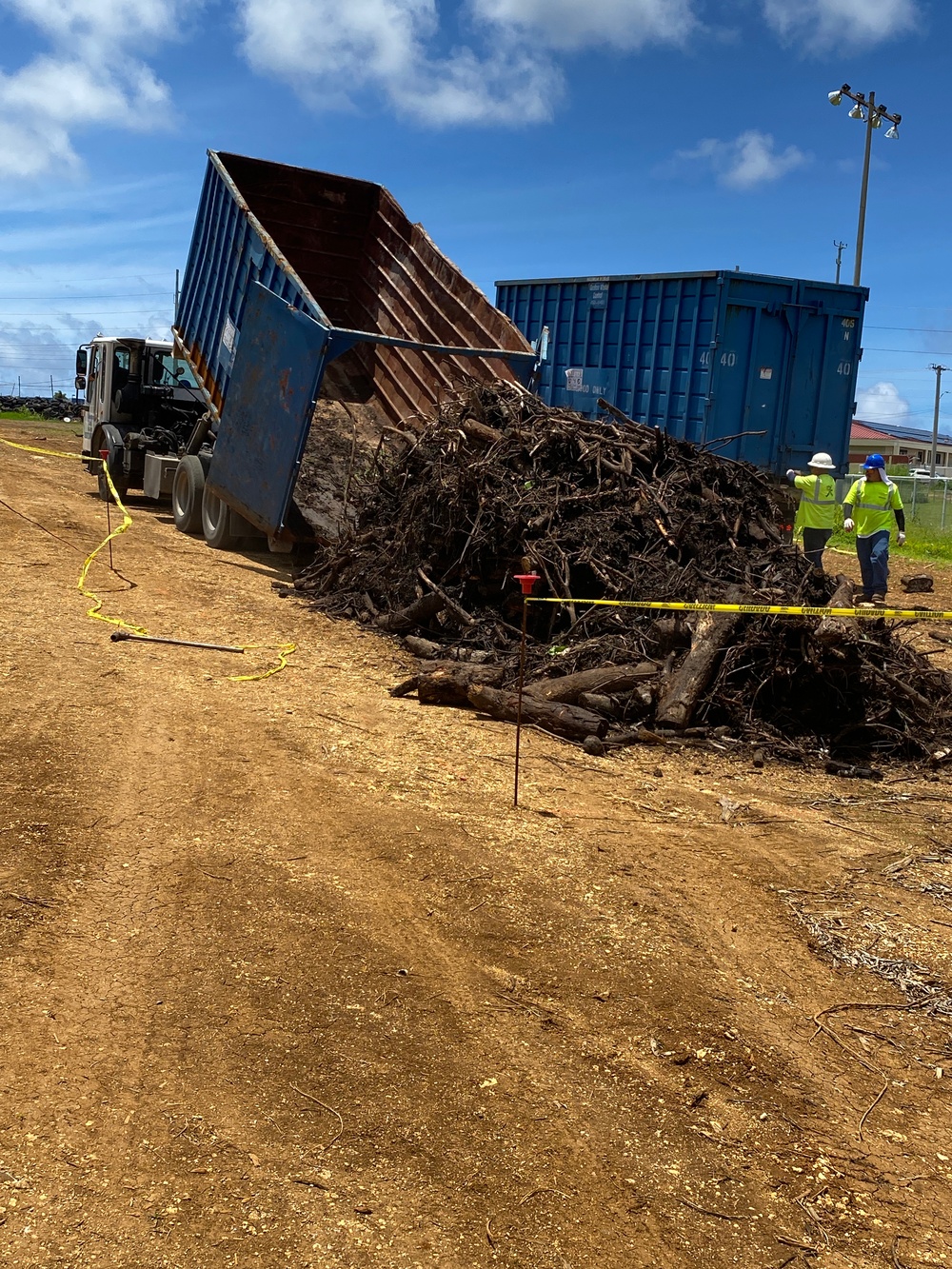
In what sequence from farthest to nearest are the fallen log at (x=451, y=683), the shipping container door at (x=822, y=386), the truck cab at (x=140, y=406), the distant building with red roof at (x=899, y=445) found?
the distant building with red roof at (x=899, y=445) < the truck cab at (x=140, y=406) < the shipping container door at (x=822, y=386) < the fallen log at (x=451, y=683)

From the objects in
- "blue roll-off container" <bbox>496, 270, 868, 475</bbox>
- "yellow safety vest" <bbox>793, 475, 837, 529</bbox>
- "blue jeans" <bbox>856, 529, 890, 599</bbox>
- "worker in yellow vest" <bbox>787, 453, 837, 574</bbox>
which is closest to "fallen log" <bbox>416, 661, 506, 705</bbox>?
"blue jeans" <bbox>856, 529, 890, 599</bbox>

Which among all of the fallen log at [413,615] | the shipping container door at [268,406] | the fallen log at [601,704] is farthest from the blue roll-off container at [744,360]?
the fallen log at [601,704]

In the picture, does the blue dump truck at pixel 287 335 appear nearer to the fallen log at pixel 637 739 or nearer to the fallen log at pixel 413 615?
the fallen log at pixel 413 615

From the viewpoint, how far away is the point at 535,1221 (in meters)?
2.88

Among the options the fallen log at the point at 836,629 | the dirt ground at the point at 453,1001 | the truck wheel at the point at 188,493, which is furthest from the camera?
the truck wheel at the point at 188,493

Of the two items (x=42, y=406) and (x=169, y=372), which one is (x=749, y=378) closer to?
(x=169, y=372)

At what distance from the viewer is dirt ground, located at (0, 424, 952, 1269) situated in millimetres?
2883

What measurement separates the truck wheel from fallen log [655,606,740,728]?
26.7 feet

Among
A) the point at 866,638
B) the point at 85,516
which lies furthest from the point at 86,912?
the point at 85,516

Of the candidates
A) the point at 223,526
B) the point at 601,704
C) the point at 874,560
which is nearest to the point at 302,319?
the point at 223,526

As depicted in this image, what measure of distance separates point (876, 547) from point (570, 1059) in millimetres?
8609

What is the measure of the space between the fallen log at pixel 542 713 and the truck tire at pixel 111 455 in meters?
10.0

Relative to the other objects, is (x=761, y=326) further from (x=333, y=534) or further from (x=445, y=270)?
(x=333, y=534)

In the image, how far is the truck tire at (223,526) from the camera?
1329 centimetres
